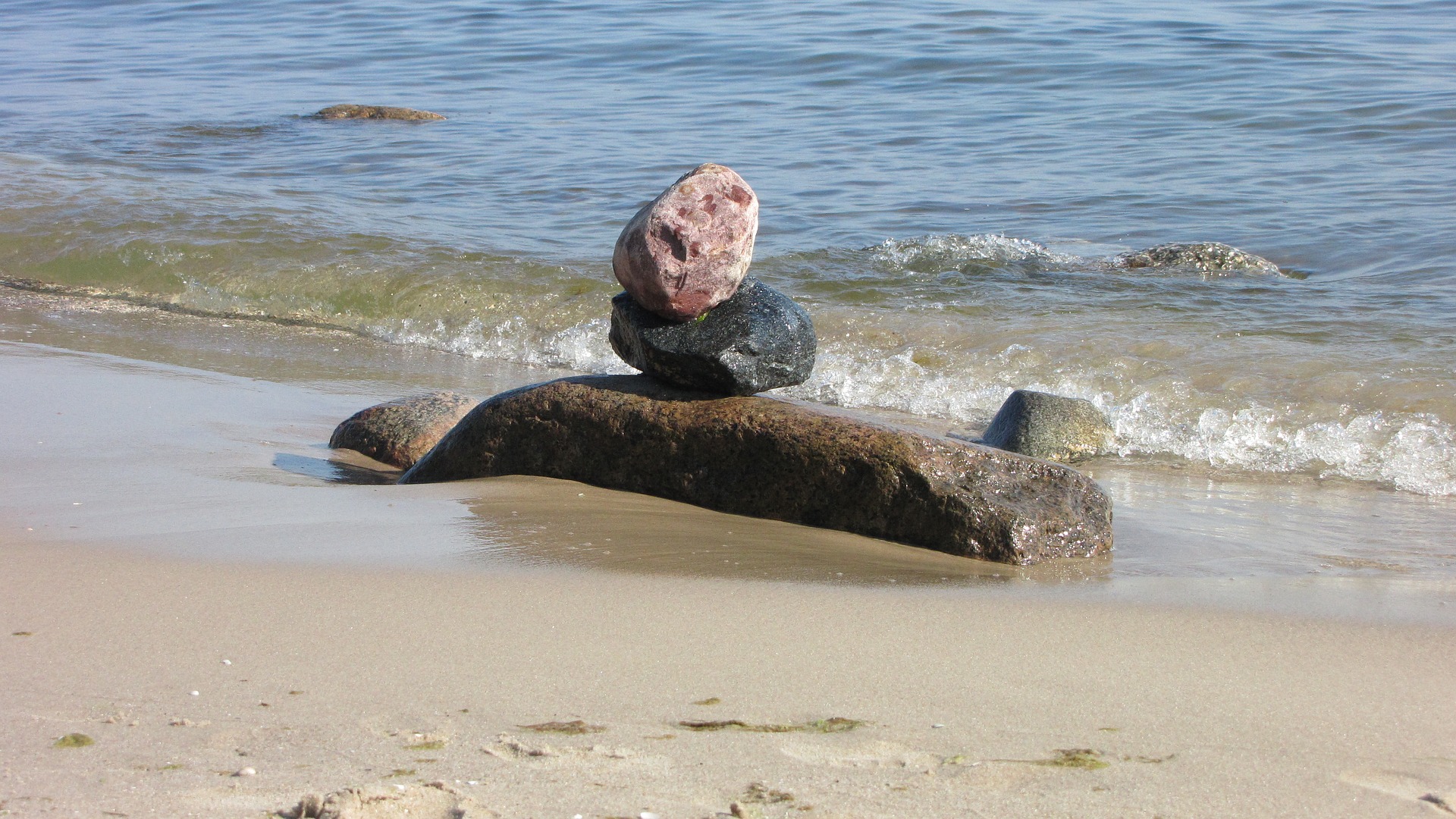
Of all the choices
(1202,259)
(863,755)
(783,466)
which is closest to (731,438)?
(783,466)

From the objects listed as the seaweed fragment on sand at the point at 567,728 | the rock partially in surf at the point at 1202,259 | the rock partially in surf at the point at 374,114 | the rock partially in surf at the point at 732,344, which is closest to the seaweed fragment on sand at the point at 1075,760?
the seaweed fragment on sand at the point at 567,728

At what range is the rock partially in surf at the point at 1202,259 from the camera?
9062mm

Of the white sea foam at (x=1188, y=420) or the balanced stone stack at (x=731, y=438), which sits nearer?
the balanced stone stack at (x=731, y=438)

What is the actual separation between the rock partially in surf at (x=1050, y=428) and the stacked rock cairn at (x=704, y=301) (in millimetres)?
1611

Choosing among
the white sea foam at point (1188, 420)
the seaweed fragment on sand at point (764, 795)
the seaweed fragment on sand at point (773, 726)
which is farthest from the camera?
the white sea foam at point (1188, 420)

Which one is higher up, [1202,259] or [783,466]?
[1202,259]

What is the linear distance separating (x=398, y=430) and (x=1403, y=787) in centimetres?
410

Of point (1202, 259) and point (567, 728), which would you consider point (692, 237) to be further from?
point (1202, 259)

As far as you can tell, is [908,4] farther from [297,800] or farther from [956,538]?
[297,800]

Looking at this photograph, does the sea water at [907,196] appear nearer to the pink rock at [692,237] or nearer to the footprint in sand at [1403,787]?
the footprint in sand at [1403,787]

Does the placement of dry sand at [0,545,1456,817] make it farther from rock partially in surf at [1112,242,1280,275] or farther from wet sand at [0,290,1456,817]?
rock partially in surf at [1112,242,1280,275]

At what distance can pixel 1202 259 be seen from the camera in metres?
9.16

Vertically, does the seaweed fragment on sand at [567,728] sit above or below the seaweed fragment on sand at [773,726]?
below

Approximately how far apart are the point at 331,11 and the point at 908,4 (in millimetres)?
11109
